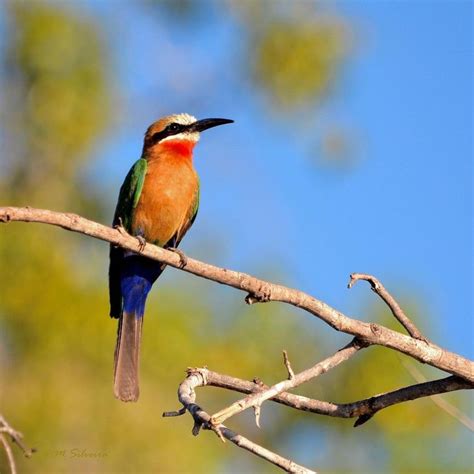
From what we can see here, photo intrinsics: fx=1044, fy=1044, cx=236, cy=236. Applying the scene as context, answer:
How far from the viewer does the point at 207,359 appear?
7.96 m

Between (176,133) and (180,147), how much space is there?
3.8 inches

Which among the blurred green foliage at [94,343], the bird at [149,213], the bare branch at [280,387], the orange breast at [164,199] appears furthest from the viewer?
the blurred green foliage at [94,343]

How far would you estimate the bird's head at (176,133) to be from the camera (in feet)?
15.0

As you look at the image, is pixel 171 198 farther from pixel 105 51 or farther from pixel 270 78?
pixel 270 78

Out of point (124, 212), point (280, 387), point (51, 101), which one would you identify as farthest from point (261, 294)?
point (51, 101)

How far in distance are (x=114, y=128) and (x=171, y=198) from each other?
503cm

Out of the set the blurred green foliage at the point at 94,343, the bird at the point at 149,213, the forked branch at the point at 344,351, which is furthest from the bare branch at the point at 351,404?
the blurred green foliage at the point at 94,343

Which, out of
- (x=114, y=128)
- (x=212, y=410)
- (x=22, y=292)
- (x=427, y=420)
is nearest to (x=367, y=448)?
(x=427, y=420)

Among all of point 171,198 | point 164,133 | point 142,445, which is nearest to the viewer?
point 171,198

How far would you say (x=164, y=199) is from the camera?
4285 millimetres

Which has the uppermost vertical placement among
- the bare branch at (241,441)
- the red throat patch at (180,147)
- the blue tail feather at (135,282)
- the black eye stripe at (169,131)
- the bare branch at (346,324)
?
the black eye stripe at (169,131)

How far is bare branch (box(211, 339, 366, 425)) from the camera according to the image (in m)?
2.21

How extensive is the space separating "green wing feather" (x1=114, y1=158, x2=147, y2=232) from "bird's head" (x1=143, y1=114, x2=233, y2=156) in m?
0.19

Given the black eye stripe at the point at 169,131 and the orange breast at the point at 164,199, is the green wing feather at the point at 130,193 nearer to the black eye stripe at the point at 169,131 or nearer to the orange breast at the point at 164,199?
the orange breast at the point at 164,199
